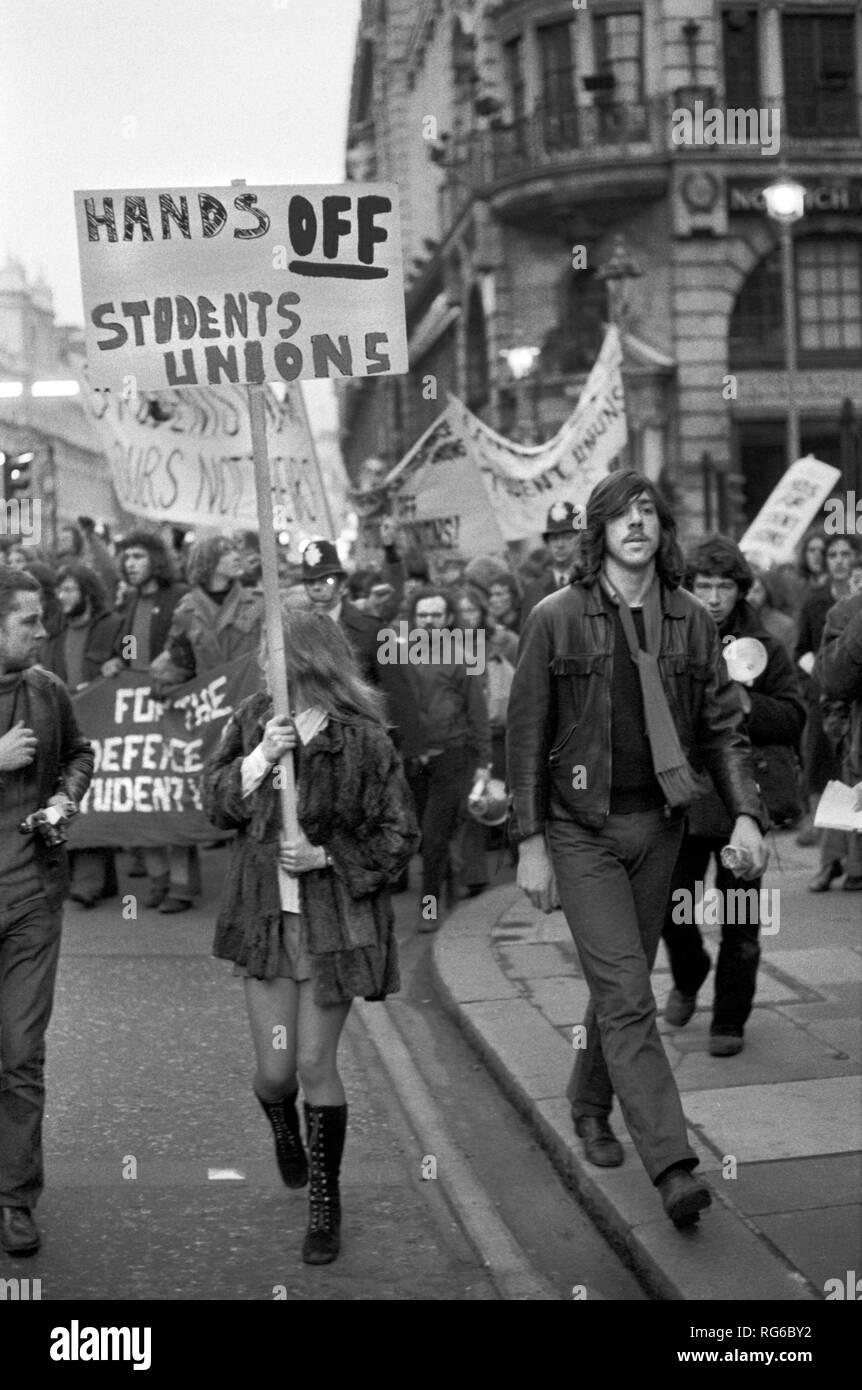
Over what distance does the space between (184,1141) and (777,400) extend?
29413mm

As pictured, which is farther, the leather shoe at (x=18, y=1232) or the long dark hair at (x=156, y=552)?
the long dark hair at (x=156, y=552)

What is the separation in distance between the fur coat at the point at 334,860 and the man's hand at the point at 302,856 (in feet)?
0.08

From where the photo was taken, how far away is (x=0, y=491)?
24.1 m

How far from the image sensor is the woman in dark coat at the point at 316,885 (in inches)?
207

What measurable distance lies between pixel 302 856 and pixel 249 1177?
129 cm

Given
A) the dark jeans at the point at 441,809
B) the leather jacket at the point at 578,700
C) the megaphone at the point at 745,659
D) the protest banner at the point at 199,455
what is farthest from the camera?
the protest banner at the point at 199,455

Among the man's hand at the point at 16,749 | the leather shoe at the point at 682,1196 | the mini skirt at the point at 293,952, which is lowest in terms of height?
→ the leather shoe at the point at 682,1196

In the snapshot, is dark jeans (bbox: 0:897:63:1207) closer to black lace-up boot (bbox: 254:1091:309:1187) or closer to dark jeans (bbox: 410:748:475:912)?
black lace-up boot (bbox: 254:1091:309:1187)

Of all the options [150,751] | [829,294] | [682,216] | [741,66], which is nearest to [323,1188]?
[150,751]

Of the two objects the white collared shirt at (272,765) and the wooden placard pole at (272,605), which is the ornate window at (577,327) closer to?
the wooden placard pole at (272,605)

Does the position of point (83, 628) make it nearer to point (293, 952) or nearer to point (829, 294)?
point (293, 952)

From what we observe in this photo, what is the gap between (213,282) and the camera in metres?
5.62


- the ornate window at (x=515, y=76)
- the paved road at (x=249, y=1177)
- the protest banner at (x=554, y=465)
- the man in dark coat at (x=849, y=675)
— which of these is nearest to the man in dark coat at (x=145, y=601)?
the paved road at (x=249, y=1177)
